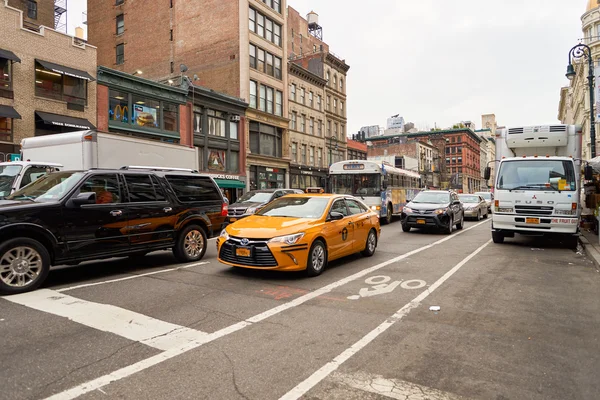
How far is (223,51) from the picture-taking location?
3469 centimetres

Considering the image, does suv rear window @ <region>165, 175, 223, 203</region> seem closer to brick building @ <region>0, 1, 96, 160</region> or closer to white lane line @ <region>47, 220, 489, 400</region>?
white lane line @ <region>47, 220, 489, 400</region>

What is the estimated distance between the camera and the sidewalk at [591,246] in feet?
30.7

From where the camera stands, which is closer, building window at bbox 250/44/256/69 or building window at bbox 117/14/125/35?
building window at bbox 250/44/256/69

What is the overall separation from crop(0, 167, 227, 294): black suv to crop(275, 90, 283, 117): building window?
2998 centimetres

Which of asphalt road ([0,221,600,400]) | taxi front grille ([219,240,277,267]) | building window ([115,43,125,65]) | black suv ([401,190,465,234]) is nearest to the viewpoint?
asphalt road ([0,221,600,400])

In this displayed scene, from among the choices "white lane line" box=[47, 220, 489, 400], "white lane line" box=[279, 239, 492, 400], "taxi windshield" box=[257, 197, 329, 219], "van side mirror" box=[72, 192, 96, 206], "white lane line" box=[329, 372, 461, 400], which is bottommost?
"white lane line" box=[329, 372, 461, 400]

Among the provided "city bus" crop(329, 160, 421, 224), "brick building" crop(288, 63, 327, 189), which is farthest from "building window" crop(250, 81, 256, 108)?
"city bus" crop(329, 160, 421, 224)

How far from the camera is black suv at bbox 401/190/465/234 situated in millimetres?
14961

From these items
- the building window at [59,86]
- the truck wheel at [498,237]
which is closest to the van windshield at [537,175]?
the truck wheel at [498,237]

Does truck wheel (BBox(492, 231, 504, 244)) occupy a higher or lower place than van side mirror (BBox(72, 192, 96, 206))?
lower

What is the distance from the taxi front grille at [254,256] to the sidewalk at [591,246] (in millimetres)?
7116

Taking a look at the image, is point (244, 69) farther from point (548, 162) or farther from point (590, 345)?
point (590, 345)

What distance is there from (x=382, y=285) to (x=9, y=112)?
20.6 meters

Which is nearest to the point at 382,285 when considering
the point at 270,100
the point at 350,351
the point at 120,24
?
the point at 350,351
